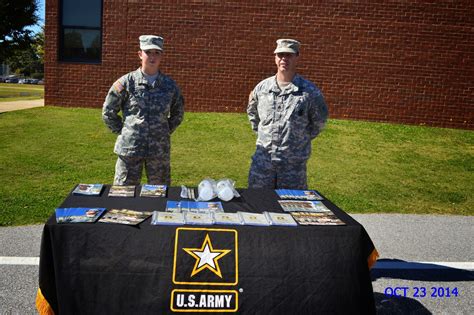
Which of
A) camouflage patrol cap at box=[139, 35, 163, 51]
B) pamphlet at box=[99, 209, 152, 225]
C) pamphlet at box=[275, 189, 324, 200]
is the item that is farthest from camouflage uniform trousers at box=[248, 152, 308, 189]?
pamphlet at box=[99, 209, 152, 225]

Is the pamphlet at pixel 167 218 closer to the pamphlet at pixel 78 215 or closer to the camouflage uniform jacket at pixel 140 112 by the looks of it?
the pamphlet at pixel 78 215

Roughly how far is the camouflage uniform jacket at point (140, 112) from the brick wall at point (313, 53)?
679 centimetres

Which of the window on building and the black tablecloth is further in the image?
the window on building

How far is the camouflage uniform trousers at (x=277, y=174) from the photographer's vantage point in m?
3.93

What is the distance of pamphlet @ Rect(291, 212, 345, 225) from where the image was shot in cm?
280

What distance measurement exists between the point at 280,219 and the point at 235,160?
17.6 feet

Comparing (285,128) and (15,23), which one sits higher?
(15,23)

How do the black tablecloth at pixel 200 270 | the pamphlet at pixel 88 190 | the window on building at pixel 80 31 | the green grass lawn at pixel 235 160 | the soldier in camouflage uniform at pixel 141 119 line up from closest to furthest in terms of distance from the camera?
the black tablecloth at pixel 200 270 < the pamphlet at pixel 88 190 < the soldier in camouflage uniform at pixel 141 119 < the green grass lawn at pixel 235 160 < the window on building at pixel 80 31

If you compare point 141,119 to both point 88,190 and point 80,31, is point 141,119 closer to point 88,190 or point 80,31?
point 88,190

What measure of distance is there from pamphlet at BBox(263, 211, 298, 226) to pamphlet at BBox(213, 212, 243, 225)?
0.19 meters

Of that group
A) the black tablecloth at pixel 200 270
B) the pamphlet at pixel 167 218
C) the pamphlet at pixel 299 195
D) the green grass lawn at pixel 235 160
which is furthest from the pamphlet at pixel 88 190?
the green grass lawn at pixel 235 160

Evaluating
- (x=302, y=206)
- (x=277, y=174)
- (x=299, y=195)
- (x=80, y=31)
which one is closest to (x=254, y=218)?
(x=302, y=206)

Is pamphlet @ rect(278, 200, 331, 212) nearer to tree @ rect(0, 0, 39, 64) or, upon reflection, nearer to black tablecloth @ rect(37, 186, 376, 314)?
black tablecloth @ rect(37, 186, 376, 314)

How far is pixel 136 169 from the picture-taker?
4.21 metres
